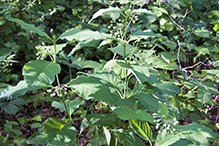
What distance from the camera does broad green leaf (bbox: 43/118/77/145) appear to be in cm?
112

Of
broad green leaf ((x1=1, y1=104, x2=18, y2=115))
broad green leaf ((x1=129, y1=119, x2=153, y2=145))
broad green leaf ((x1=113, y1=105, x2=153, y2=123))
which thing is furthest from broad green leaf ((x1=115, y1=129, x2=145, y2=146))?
broad green leaf ((x1=1, y1=104, x2=18, y2=115))

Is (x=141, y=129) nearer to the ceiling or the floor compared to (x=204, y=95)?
nearer to the ceiling

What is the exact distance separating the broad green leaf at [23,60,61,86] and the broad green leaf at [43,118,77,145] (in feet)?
1.33

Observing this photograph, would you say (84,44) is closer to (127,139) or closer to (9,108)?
(127,139)

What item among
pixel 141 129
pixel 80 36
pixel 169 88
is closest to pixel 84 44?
pixel 80 36

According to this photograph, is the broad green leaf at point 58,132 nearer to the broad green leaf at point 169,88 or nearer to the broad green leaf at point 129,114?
the broad green leaf at point 129,114

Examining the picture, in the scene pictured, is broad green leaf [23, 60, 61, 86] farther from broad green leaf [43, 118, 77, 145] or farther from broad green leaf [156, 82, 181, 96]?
broad green leaf [156, 82, 181, 96]

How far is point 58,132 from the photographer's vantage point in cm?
118

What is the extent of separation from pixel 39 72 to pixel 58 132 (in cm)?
45

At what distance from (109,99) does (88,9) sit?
2639 millimetres

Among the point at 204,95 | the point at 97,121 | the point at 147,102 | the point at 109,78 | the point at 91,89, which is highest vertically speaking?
the point at 91,89

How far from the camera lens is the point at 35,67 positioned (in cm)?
98

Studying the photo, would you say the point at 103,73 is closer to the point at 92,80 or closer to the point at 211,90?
the point at 92,80

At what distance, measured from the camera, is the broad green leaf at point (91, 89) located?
1.11 m
